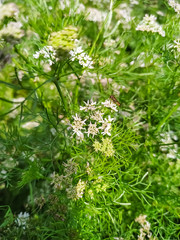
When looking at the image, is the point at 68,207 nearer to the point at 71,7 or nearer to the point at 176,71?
the point at 176,71

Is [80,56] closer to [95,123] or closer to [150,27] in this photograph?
[95,123]

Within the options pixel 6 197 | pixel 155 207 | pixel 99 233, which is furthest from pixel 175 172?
pixel 6 197

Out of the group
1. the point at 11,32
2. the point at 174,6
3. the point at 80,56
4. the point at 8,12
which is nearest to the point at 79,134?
the point at 80,56

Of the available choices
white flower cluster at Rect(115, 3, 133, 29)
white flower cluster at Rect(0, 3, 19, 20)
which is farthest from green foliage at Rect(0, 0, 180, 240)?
white flower cluster at Rect(115, 3, 133, 29)

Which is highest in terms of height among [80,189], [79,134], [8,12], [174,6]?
[8,12]

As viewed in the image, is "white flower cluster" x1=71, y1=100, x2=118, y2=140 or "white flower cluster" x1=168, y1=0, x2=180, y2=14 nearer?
"white flower cluster" x1=71, y1=100, x2=118, y2=140

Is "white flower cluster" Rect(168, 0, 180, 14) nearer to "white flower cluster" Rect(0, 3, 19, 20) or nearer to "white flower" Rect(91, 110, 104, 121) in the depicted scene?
"white flower" Rect(91, 110, 104, 121)

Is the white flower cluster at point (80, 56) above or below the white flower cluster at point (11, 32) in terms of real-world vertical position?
below

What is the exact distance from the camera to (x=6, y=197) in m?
1.97

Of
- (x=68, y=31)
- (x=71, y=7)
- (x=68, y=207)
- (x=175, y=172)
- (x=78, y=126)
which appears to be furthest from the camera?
(x=175, y=172)

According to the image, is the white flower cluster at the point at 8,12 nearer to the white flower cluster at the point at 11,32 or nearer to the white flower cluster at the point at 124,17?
the white flower cluster at the point at 11,32

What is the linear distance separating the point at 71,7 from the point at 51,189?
1.40 metres

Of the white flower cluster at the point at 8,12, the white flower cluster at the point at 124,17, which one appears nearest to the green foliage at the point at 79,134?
the white flower cluster at the point at 8,12

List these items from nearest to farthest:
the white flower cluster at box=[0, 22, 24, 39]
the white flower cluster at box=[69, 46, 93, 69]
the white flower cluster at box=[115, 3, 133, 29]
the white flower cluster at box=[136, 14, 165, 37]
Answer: the white flower cluster at box=[0, 22, 24, 39] → the white flower cluster at box=[69, 46, 93, 69] → the white flower cluster at box=[136, 14, 165, 37] → the white flower cluster at box=[115, 3, 133, 29]
